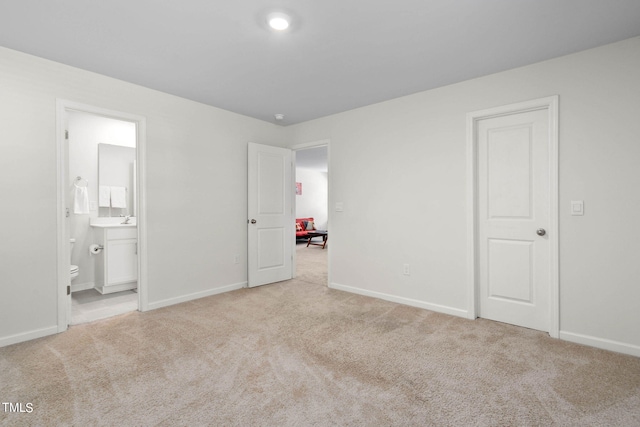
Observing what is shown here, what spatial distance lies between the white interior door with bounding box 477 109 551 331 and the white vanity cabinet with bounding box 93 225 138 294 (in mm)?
4046

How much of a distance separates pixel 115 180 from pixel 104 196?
0.27 m

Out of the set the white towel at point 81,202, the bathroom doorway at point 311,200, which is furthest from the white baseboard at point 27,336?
the bathroom doorway at point 311,200

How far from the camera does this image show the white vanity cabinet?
403 centimetres

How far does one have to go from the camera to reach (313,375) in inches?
82.3

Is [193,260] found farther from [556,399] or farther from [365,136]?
[556,399]

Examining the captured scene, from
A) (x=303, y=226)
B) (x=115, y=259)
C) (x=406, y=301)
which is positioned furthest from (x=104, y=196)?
(x=303, y=226)

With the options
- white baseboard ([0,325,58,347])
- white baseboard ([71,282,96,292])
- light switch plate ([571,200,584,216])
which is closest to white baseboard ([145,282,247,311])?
white baseboard ([0,325,58,347])

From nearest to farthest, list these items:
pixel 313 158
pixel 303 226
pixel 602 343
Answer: pixel 602 343 → pixel 313 158 → pixel 303 226

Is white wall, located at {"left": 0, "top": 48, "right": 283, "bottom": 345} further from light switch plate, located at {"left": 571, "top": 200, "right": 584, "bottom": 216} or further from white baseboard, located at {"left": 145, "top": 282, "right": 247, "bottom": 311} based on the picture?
light switch plate, located at {"left": 571, "top": 200, "right": 584, "bottom": 216}

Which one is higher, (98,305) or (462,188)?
(462,188)

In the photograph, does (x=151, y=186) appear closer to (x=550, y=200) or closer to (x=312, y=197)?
(x=550, y=200)

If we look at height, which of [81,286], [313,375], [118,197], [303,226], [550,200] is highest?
[118,197]

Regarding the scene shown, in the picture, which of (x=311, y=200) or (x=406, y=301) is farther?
(x=311, y=200)

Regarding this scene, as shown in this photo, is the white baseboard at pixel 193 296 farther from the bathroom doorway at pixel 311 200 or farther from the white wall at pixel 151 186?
Answer: the bathroom doorway at pixel 311 200
